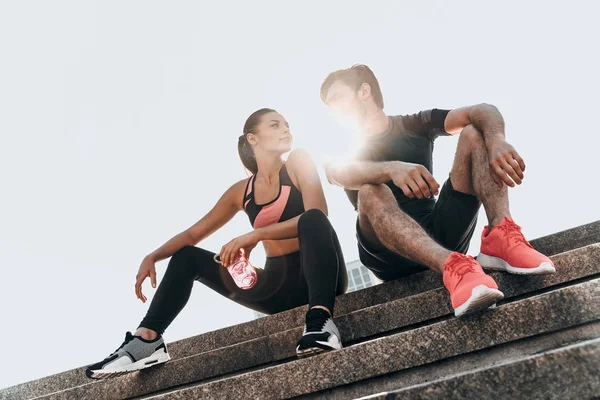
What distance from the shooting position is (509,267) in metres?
2.31

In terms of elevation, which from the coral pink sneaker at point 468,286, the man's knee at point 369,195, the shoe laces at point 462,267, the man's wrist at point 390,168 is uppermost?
the man's wrist at point 390,168

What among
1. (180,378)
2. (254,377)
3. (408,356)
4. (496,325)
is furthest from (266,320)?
(496,325)

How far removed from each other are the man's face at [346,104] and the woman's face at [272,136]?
45 cm

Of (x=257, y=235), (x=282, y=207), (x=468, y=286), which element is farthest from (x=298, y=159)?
(x=468, y=286)

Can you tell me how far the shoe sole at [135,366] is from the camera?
266 cm

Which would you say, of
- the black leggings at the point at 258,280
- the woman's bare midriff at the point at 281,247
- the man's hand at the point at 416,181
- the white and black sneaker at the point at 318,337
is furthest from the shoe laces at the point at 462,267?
the woman's bare midriff at the point at 281,247

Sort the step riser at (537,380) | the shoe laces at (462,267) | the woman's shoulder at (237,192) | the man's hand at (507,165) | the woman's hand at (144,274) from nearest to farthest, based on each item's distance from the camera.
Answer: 1. the step riser at (537,380)
2. the shoe laces at (462,267)
3. the man's hand at (507,165)
4. the woman's hand at (144,274)
5. the woman's shoulder at (237,192)

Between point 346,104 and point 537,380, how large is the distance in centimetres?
249

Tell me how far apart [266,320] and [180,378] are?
70 cm

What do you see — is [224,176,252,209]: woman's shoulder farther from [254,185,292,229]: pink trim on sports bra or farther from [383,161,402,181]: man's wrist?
[383,161,402,181]: man's wrist

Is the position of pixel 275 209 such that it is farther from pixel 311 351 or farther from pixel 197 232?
pixel 311 351

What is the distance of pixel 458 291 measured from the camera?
1979 millimetres

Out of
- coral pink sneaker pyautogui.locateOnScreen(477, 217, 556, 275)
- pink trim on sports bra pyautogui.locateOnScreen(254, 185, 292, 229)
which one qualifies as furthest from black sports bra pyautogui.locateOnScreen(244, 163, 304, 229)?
coral pink sneaker pyautogui.locateOnScreen(477, 217, 556, 275)

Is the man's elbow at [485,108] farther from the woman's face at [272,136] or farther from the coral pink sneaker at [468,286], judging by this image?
the woman's face at [272,136]
